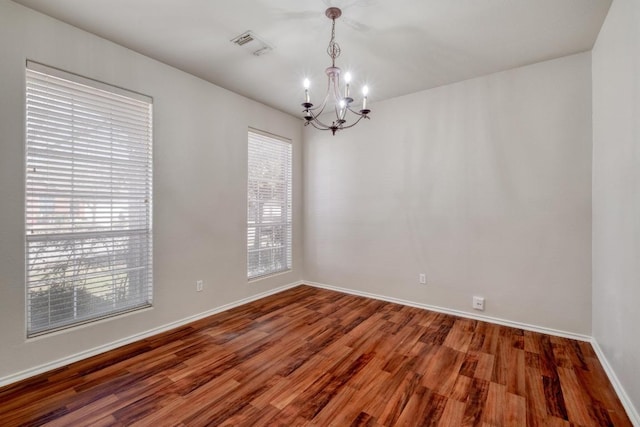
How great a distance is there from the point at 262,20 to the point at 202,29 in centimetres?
54

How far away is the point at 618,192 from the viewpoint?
1945 millimetres

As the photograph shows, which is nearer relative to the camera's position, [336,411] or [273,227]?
[336,411]

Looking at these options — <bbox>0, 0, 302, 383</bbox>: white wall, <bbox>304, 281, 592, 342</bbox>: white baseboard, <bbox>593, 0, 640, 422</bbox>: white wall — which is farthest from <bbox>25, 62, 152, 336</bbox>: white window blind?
<bbox>593, 0, 640, 422</bbox>: white wall

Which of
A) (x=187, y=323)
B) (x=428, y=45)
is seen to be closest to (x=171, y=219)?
(x=187, y=323)

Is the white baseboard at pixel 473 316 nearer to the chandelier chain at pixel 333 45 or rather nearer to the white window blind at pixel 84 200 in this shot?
the white window blind at pixel 84 200


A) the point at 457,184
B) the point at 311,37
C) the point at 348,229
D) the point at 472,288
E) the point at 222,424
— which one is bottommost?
the point at 222,424

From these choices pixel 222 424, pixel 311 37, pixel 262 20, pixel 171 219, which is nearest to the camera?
pixel 222 424

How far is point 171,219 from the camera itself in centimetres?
296

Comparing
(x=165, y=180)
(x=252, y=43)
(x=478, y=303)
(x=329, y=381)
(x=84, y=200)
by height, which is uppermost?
(x=252, y=43)

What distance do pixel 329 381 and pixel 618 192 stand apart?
2423 millimetres

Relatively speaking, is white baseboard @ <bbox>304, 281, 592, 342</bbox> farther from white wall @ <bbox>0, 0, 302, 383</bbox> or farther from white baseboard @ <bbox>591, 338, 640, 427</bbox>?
white wall @ <bbox>0, 0, 302, 383</bbox>

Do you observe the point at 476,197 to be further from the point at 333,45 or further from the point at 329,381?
the point at 329,381

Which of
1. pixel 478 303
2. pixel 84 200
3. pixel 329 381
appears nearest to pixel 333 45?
pixel 84 200

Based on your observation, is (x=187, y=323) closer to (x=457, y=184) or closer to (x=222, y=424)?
(x=222, y=424)
